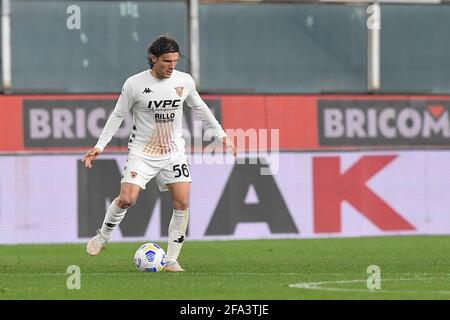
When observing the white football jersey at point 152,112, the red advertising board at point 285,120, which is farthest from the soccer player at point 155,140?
the red advertising board at point 285,120

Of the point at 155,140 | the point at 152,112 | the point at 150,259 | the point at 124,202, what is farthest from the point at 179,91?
the point at 150,259

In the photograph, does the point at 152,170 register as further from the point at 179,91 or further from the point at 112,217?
the point at 179,91

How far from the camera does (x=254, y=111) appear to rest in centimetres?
2225

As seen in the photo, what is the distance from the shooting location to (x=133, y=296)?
10719 millimetres

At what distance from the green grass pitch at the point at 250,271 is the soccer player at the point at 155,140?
62cm

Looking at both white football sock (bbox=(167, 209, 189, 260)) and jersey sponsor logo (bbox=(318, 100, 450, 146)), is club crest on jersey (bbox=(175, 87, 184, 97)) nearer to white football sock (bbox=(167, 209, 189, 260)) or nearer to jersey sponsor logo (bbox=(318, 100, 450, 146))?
white football sock (bbox=(167, 209, 189, 260))

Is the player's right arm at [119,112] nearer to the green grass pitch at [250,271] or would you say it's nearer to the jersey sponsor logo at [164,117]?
the jersey sponsor logo at [164,117]

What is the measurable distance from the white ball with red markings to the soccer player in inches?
4.7

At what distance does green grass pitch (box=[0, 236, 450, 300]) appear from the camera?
1105cm

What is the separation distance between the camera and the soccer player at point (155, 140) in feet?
45.1

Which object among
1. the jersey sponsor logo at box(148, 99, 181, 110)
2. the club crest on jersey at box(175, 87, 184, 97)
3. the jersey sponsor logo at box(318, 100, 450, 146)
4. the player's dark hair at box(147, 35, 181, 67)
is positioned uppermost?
the player's dark hair at box(147, 35, 181, 67)

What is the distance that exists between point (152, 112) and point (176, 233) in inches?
52.5

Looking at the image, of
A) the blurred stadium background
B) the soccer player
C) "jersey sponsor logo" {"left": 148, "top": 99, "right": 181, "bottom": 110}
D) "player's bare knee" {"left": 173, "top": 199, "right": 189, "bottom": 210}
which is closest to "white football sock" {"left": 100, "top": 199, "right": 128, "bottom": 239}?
the soccer player
